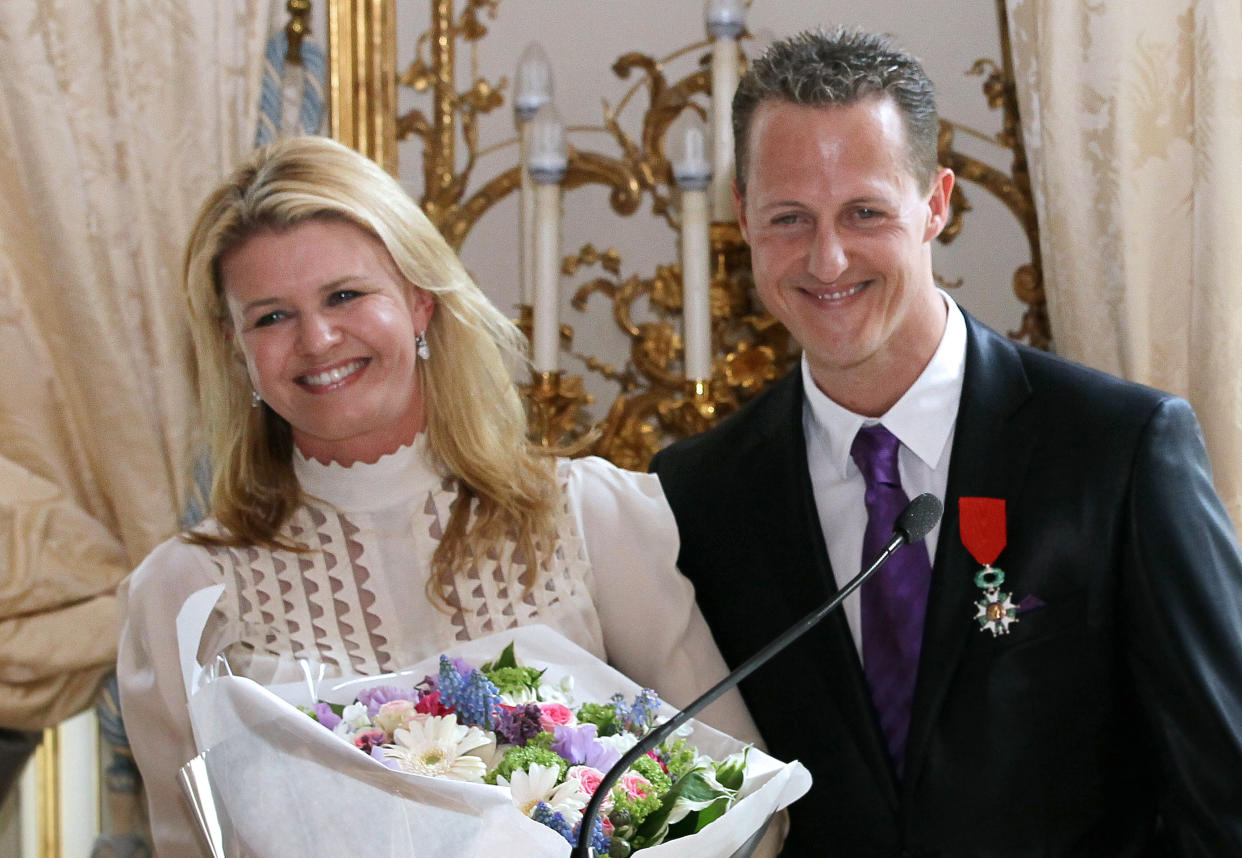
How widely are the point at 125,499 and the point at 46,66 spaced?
67 centimetres

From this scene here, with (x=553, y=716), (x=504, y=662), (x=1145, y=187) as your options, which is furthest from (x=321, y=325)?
(x=1145, y=187)

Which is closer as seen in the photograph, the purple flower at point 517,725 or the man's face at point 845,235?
the purple flower at point 517,725

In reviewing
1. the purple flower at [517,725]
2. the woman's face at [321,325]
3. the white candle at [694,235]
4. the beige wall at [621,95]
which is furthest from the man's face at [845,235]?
the purple flower at [517,725]

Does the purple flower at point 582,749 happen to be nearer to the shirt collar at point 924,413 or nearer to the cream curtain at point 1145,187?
the shirt collar at point 924,413

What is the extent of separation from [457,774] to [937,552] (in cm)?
70

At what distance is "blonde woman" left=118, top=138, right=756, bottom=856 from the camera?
1578mm

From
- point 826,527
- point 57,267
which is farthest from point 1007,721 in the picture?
point 57,267

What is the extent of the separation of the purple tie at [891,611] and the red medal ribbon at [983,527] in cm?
8

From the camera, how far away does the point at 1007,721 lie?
1543 mm

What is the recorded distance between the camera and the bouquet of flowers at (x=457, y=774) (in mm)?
1030

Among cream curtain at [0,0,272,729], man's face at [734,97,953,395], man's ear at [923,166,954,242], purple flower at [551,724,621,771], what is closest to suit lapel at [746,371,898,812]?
man's face at [734,97,953,395]

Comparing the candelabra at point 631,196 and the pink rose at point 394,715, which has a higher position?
the candelabra at point 631,196

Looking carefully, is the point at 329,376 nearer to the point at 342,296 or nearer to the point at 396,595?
the point at 342,296

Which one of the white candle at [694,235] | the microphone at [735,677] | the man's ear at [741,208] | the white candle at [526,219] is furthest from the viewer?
the white candle at [526,219]
